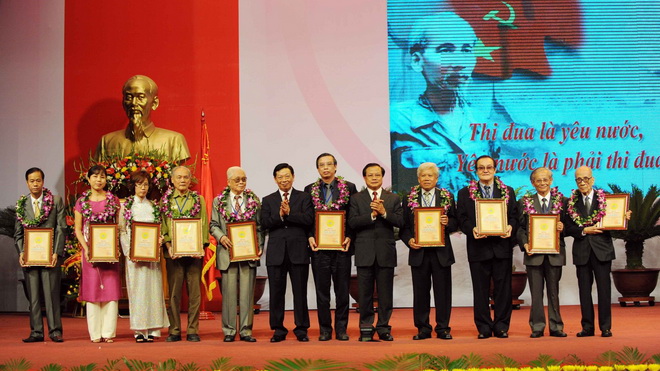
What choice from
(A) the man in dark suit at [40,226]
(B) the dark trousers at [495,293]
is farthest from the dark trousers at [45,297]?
(B) the dark trousers at [495,293]

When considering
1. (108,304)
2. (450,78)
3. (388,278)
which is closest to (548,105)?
(450,78)

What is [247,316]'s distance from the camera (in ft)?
20.9

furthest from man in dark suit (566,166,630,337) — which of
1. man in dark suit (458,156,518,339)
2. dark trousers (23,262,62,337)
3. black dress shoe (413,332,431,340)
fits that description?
dark trousers (23,262,62,337)

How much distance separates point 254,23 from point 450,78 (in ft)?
7.74

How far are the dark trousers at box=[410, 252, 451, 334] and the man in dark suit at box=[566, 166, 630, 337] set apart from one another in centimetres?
98

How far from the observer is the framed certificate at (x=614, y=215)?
20.3ft

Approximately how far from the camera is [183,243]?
6340 mm

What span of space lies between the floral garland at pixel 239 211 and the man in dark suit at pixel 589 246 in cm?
239

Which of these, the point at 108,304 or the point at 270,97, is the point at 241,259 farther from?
the point at 270,97

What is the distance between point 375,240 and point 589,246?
159 cm

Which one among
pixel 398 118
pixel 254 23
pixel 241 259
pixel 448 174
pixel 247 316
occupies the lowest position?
pixel 247 316

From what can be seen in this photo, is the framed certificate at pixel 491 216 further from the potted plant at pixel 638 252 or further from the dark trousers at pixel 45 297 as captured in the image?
the dark trousers at pixel 45 297

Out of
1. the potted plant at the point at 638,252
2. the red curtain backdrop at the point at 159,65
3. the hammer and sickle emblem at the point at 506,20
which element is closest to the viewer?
the potted plant at the point at 638,252

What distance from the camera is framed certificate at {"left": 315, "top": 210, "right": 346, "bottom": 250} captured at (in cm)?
629
